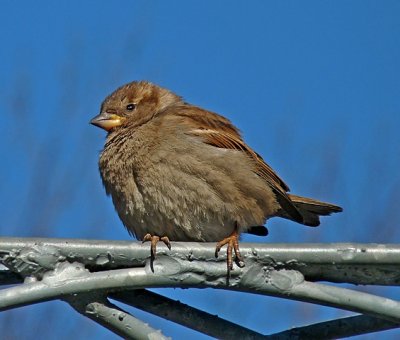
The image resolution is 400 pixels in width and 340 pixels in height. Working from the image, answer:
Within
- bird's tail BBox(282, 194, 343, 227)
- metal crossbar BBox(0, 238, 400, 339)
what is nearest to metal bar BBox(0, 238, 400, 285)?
metal crossbar BBox(0, 238, 400, 339)

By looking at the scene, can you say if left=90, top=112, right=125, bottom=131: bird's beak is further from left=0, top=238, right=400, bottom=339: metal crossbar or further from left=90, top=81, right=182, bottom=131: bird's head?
left=0, top=238, right=400, bottom=339: metal crossbar

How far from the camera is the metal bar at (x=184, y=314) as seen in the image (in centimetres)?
199

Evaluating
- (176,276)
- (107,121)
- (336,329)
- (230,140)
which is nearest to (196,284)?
(176,276)

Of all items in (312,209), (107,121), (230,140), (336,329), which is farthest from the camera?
(107,121)

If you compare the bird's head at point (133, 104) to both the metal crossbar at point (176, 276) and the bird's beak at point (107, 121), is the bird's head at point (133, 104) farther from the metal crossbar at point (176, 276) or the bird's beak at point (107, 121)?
the metal crossbar at point (176, 276)

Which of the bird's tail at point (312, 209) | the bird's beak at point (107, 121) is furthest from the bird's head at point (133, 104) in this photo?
the bird's tail at point (312, 209)

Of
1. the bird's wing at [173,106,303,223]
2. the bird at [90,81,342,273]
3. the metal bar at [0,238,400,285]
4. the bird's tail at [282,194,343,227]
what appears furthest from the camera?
the bird's tail at [282,194,343,227]

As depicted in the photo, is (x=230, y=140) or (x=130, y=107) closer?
(x=230, y=140)

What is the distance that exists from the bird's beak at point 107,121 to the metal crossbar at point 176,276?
2.19 meters

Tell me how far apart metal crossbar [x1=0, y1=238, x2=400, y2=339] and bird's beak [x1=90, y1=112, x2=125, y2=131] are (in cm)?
219

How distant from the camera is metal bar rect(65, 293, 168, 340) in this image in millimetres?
1941

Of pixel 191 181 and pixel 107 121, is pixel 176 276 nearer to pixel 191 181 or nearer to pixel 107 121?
pixel 191 181

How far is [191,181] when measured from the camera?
3.62m

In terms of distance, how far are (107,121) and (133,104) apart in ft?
0.62
